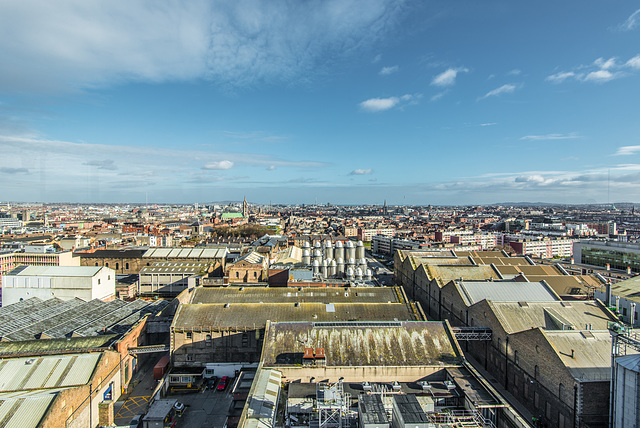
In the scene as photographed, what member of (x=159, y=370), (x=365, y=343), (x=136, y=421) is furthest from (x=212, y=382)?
(x=365, y=343)

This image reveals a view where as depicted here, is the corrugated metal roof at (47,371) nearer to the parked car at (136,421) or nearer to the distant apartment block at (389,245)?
the parked car at (136,421)

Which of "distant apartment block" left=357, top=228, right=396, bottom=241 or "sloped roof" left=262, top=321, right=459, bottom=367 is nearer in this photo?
"sloped roof" left=262, top=321, right=459, bottom=367

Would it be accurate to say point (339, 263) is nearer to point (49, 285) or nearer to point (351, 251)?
point (351, 251)

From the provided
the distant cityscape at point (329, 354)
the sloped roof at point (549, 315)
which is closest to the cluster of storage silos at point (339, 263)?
the distant cityscape at point (329, 354)

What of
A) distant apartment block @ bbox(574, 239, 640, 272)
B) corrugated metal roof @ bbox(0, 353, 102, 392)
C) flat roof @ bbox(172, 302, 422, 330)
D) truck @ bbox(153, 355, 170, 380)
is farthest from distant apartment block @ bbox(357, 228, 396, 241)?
corrugated metal roof @ bbox(0, 353, 102, 392)

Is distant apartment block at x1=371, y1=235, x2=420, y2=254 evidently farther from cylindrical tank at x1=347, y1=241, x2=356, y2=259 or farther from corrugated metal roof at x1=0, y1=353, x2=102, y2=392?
corrugated metal roof at x1=0, y1=353, x2=102, y2=392

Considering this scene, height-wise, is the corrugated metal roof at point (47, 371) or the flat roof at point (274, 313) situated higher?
the flat roof at point (274, 313)
